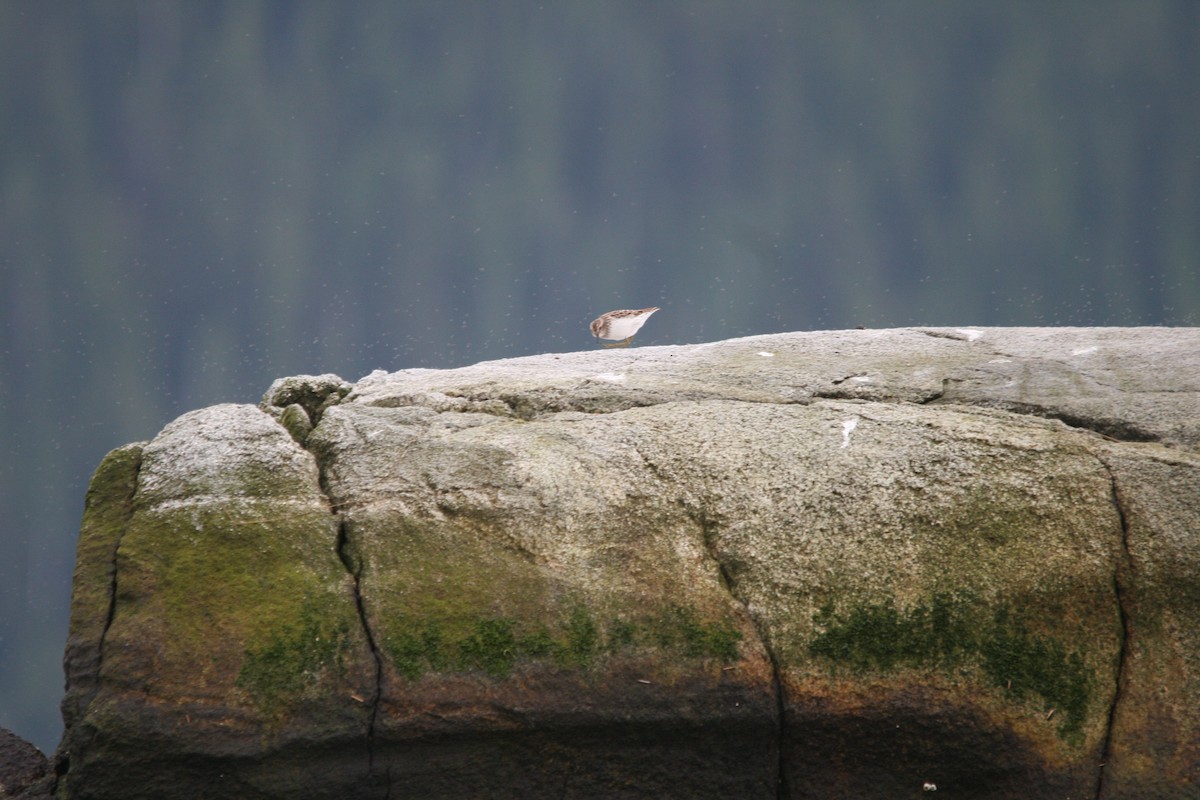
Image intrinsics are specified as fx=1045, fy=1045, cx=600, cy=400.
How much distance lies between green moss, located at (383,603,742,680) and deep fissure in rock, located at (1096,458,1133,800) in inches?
94.4

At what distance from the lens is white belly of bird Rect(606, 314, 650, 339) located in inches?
459

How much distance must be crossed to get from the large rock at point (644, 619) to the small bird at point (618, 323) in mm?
4075

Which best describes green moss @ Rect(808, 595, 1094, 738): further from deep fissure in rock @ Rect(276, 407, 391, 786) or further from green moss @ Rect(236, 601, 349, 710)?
green moss @ Rect(236, 601, 349, 710)

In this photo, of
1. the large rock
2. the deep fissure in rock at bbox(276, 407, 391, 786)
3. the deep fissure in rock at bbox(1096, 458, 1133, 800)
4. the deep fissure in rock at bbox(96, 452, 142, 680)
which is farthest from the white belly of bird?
the deep fissure in rock at bbox(1096, 458, 1133, 800)

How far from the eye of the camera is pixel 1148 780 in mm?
6492

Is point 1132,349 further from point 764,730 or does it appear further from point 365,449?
point 365,449

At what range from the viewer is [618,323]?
11.7 metres

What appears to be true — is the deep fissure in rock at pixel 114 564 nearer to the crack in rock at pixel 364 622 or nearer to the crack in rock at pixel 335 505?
the crack in rock at pixel 335 505

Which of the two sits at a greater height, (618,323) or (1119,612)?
(618,323)

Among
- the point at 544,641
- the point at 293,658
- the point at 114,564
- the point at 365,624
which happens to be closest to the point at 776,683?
the point at 544,641

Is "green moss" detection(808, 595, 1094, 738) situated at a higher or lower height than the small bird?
lower

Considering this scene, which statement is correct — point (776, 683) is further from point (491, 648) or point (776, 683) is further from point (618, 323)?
point (618, 323)

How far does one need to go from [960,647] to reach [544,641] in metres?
2.68

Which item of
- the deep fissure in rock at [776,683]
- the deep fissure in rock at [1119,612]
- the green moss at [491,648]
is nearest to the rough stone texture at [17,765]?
the green moss at [491,648]
